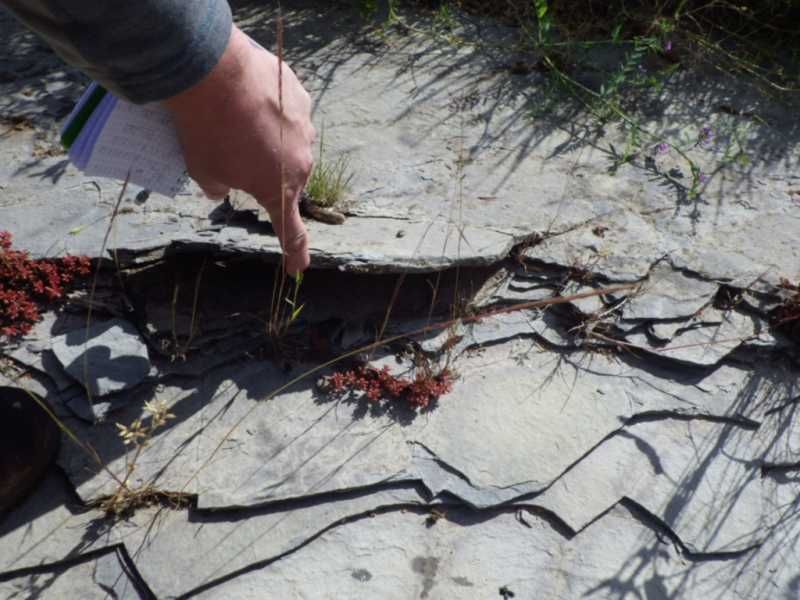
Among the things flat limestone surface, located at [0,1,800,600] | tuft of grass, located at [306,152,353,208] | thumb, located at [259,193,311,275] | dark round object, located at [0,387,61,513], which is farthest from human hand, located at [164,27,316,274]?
tuft of grass, located at [306,152,353,208]

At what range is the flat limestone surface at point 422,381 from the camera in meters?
2.83

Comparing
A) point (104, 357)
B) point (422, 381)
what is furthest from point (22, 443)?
point (422, 381)

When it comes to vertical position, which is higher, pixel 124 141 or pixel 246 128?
pixel 246 128

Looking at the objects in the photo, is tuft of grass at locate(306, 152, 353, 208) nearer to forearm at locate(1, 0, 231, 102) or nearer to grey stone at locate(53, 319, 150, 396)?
grey stone at locate(53, 319, 150, 396)

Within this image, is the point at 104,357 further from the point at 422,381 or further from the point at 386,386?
the point at 422,381

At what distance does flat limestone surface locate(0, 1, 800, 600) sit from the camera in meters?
2.83

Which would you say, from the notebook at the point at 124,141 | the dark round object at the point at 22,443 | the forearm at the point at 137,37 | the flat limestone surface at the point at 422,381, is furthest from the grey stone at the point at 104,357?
the forearm at the point at 137,37

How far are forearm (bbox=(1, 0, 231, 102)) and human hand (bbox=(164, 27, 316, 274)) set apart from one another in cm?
7

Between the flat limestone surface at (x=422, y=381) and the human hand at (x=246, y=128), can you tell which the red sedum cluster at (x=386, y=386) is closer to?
the flat limestone surface at (x=422, y=381)

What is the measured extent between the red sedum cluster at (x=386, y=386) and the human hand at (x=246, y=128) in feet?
3.48

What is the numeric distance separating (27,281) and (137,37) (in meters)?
1.90

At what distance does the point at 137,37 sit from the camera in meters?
1.76

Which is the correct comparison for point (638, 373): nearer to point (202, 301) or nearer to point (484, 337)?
point (484, 337)

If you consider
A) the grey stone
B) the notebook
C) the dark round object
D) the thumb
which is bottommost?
the dark round object
